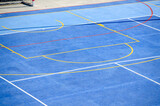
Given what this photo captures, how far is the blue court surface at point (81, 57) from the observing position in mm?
22500

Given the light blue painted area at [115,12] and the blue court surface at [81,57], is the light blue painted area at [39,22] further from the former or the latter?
the light blue painted area at [115,12]

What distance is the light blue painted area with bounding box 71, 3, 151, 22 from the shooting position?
129 feet

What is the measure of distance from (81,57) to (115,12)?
14311 millimetres

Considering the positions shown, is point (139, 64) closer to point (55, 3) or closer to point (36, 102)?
point (36, 102)

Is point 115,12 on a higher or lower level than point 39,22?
higher

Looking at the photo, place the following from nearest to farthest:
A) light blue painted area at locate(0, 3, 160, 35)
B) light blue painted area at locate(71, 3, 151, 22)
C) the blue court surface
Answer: the blue court surface
light blue painted area at locate(0, 3, 160, 35)
light blue painted area at locate(71, 3, 151, 22)

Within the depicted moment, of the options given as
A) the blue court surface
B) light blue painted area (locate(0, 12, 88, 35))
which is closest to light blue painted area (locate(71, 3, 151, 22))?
the blue court surface

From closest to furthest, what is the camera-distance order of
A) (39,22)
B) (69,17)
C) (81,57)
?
(81,57) → (39,22) → (69,17)

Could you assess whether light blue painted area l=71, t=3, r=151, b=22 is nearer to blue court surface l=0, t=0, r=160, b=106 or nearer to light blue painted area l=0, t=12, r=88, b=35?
blue court surface l=0, t=0, r=160, b=106

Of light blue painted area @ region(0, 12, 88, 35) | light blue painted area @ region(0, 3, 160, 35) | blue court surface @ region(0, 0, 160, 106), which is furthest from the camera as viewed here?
light blue painted area @ region(0, 3, 160, 35)

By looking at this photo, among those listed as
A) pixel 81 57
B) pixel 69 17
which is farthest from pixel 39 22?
pixel 81 57

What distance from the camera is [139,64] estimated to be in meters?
27.3

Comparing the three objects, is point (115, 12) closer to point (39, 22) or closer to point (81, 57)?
point (39, 22)

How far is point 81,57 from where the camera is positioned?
28.5 m
